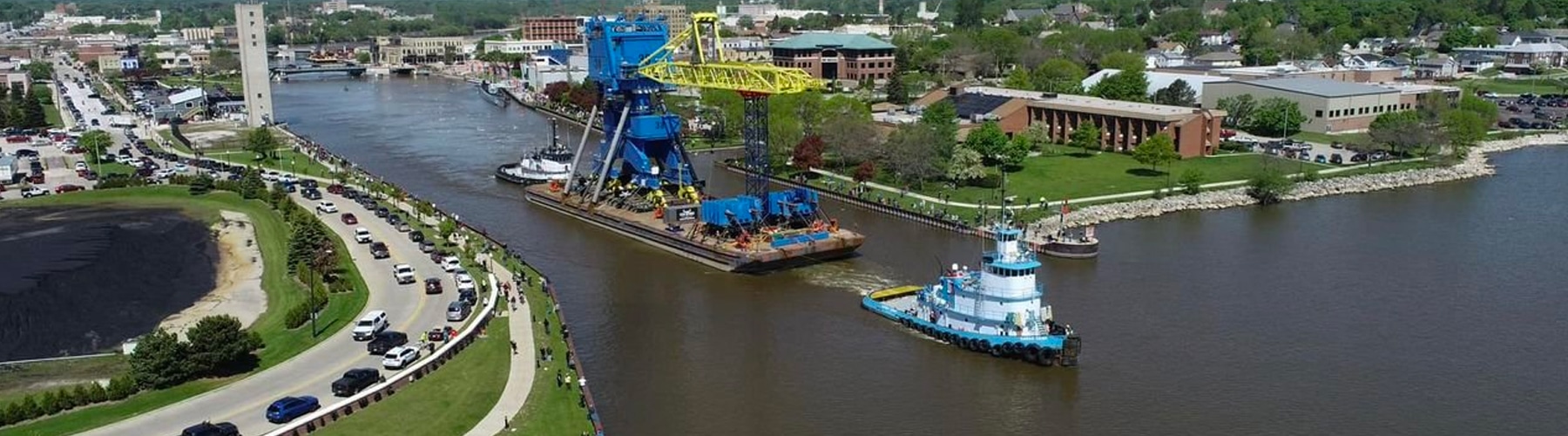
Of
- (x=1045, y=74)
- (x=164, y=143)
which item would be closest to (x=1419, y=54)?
(x=1045, y=74)

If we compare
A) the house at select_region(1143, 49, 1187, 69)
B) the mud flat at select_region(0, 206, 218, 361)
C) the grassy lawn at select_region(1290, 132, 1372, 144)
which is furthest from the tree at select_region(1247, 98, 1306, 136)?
the mud flat at select_region(0, 206, 218, 361)

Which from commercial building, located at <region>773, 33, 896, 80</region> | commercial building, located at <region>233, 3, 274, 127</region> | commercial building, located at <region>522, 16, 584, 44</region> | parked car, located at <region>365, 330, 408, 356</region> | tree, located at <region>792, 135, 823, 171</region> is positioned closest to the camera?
parked car, located at <region>365, 330, 408, 356</region>

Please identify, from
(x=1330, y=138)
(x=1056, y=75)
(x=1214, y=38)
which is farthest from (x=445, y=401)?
(x=1214, y=38)

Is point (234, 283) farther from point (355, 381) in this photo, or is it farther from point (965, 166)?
point (965, 166)

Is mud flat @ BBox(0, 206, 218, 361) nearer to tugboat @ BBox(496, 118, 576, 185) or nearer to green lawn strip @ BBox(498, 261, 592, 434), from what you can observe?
green lawn strip @ BBox(498, 261, 592, 434)

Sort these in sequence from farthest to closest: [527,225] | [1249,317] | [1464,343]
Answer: [527,225] → [1249,317] → [1464,343]

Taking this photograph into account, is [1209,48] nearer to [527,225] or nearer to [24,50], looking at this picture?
[527,225]

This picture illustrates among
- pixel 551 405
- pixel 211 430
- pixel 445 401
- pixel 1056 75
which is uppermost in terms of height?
pixel 1056 75
